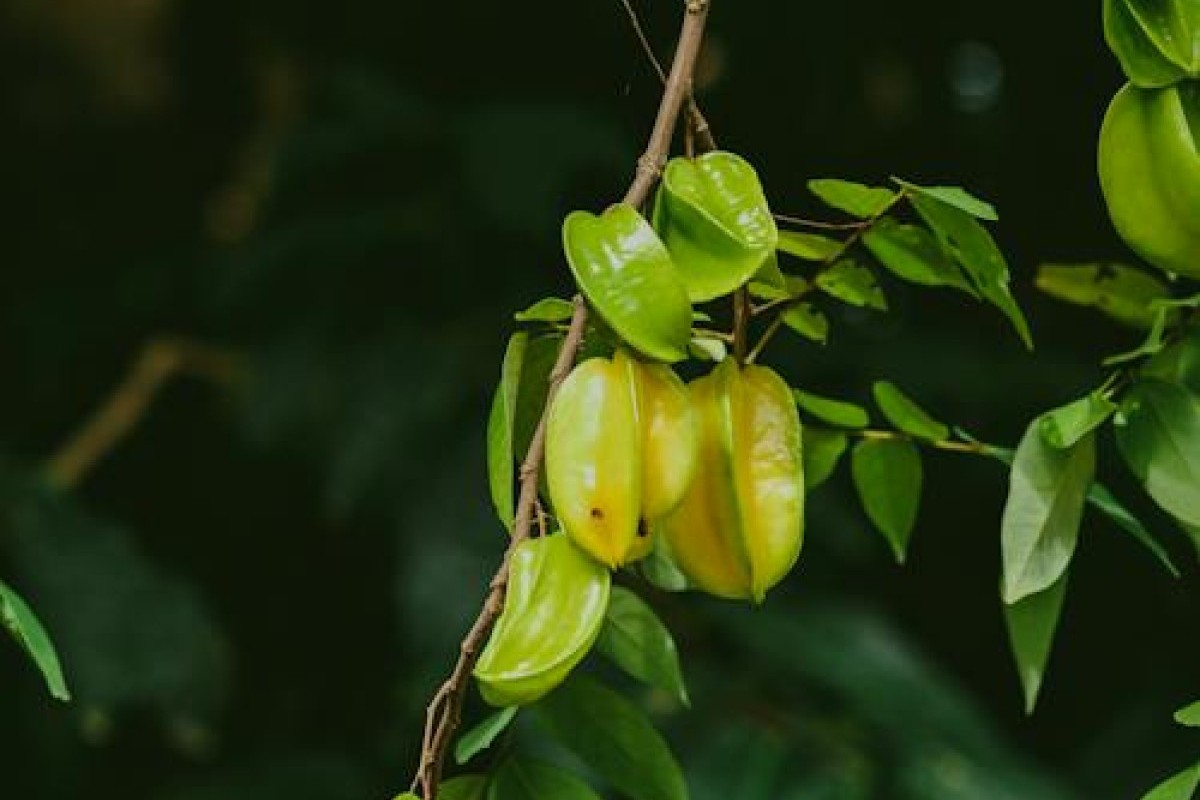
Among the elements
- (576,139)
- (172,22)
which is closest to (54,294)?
(172,22)

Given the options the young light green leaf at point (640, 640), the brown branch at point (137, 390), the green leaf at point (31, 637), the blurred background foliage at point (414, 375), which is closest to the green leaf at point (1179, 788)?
the young light green leaf at point (640, 640)

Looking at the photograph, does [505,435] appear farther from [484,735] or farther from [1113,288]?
[1113,288]

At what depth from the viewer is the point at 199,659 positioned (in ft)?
4.38

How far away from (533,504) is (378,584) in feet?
3.87

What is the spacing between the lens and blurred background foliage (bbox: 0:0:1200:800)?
1300 mm

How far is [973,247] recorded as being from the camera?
0.48 meters

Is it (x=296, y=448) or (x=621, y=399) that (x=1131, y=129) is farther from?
(x=296, y=448)

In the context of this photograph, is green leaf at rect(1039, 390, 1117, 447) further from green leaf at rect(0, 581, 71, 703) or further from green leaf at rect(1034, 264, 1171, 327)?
green leaf at rect(0, 581, 71, 703)

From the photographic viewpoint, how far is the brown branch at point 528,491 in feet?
1.40

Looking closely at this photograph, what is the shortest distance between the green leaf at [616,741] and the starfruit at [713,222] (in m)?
0.13

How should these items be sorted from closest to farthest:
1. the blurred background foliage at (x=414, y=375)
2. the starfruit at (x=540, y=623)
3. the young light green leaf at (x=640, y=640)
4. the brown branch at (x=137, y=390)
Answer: the starfruit at (x=540, y=623)
the young light green leaf at (x=640, y=640)
the blurred background foliage at (x=414, y=375)
the brown branch at (x=137, y=390)

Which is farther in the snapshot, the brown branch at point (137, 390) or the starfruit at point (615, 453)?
the brown branch at point (137, 390)

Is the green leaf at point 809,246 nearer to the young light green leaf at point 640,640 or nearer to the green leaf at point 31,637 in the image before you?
the young light green leaf at point 640,640

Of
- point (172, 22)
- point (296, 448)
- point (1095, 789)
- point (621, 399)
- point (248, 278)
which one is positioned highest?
point (621, 399)
